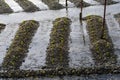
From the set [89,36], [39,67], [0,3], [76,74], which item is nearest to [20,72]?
[39,67]

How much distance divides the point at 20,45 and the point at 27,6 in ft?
17.9

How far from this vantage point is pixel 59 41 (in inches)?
482

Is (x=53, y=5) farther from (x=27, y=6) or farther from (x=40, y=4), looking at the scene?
(x=27, y=6)

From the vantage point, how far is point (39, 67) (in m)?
10.5

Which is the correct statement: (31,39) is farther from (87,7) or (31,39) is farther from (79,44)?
(87,7)

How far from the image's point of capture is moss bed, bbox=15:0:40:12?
16.8m

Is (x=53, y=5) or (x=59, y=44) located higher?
(x=53, y=5)

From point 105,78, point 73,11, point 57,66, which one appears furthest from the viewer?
point 73,11

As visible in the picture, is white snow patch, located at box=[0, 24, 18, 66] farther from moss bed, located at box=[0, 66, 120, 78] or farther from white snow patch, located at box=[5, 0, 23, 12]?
white snow patch, located at box=[5, 0, 23, 12]

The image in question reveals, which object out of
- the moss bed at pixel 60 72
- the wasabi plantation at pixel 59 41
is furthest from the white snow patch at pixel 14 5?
the moss bed at pixel 60 72

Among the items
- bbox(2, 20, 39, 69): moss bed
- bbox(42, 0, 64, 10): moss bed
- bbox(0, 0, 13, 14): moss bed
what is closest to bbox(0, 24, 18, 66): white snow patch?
bbox(2, 20, 39, 69): moss bed

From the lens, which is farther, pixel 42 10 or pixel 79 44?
pixel 42 10

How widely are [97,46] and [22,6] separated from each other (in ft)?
23.0

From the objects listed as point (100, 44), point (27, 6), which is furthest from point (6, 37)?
point (27, 6)
